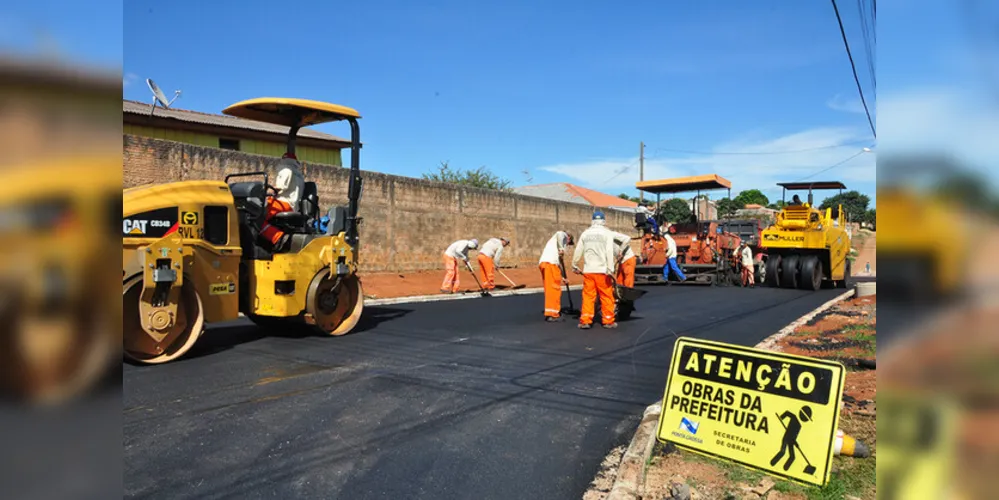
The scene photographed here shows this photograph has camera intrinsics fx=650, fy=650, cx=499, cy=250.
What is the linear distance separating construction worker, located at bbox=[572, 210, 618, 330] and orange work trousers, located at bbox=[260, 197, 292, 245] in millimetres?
3957

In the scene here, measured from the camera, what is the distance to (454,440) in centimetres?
414

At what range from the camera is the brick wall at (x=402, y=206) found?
44.5ft

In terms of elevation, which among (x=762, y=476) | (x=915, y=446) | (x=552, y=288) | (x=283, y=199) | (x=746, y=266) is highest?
(x=283, y=199)

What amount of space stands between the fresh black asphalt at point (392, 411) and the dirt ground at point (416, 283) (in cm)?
689

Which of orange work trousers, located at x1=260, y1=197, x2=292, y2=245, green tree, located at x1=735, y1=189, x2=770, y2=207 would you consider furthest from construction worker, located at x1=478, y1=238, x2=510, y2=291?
green tree, located at x1=735, y1=189, x2=770, y2=207

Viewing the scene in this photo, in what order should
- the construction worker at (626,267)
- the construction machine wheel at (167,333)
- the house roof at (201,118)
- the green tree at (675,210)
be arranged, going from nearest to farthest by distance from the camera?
the construction machine wheel at (167,333), the construction worker at (626,267), the house roof at (201,118), the green tree at (675,210)

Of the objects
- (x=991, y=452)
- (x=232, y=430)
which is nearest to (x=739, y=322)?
(x=232, y=430)

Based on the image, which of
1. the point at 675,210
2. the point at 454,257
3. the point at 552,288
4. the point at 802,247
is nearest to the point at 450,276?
the point at 454,257

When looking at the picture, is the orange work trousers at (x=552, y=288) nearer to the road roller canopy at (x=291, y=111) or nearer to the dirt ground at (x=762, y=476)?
the road roller canopy at (x=291, y=111)

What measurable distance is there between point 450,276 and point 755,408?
41.3 feet

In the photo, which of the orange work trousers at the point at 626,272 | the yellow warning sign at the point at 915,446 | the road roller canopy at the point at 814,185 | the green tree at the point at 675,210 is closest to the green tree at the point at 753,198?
the green tree at the point at 675,210

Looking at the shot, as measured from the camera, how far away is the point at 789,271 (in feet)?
56.6

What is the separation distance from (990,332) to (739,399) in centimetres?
292

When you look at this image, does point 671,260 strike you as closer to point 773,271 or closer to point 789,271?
point 773,271
